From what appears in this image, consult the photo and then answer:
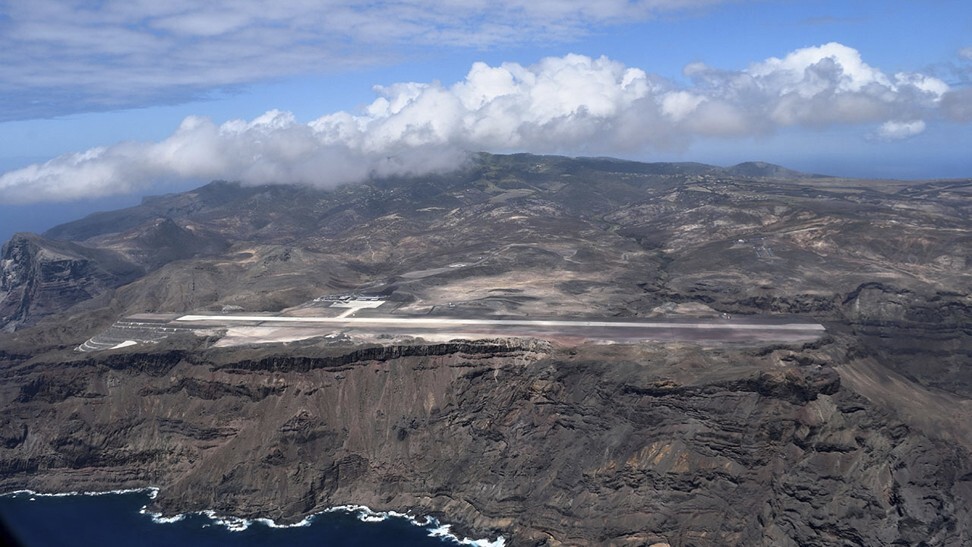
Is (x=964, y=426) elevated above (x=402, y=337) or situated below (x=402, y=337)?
below

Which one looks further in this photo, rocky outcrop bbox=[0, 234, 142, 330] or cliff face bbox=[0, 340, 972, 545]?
rocky outcrop bbox=[0, 234, 142, 330]

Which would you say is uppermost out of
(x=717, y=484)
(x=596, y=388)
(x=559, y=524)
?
(x=596, y=388)

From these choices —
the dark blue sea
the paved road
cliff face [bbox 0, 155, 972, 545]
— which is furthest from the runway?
the dark blue sea

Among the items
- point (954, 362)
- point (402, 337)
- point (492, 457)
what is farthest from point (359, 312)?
point (954, 362)

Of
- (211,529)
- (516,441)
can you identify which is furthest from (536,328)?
(211,529)

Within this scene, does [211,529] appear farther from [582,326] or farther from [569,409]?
[582,326]

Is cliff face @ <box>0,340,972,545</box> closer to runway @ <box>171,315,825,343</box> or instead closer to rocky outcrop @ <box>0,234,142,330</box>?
runway @ <box>171,315,825,343</box>

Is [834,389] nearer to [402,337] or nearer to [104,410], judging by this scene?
[402,337]

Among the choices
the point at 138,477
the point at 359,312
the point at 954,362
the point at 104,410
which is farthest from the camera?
the point at 359,312
